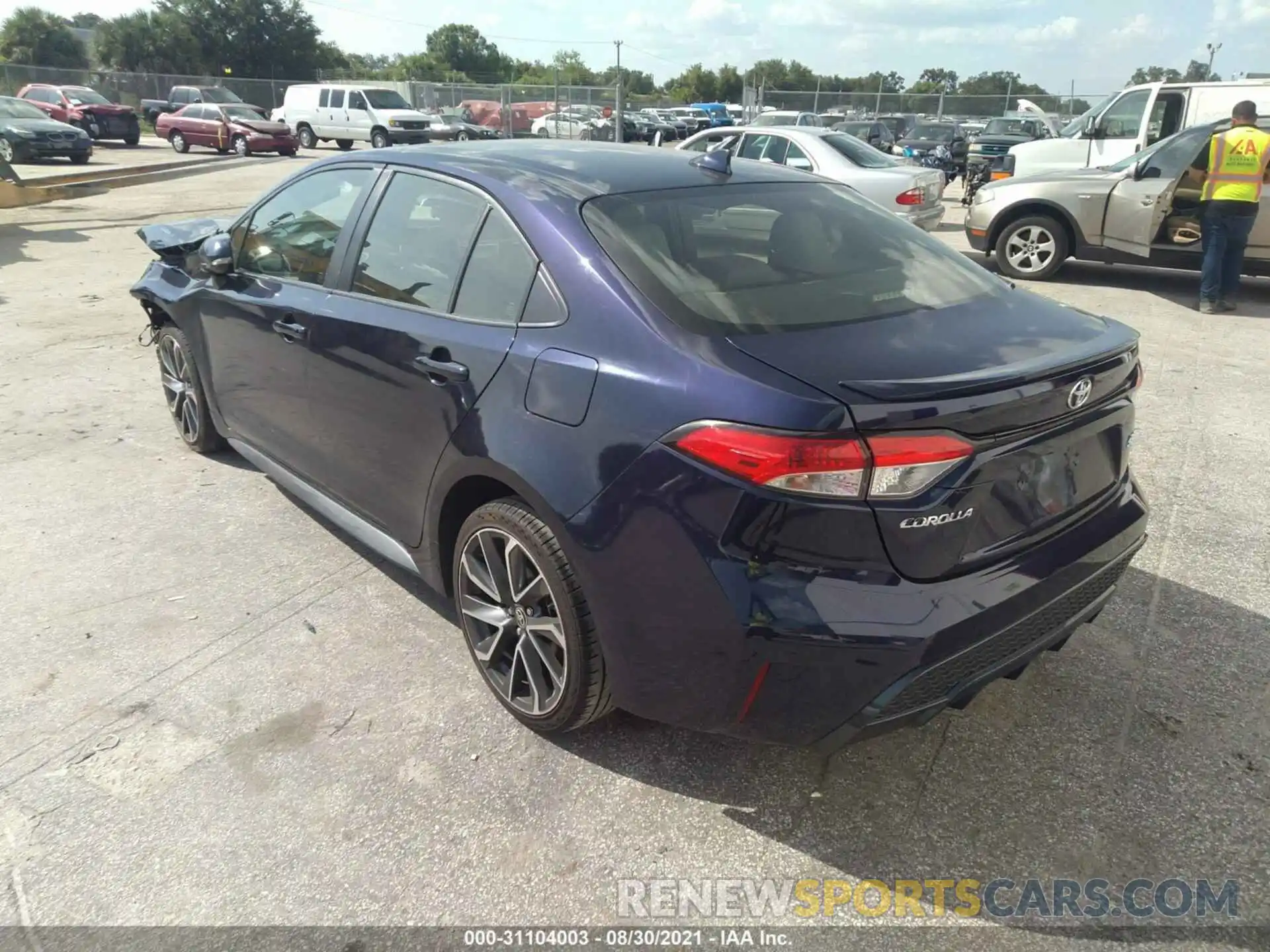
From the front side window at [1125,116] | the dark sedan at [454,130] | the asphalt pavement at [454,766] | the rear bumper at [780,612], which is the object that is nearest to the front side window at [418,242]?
the rear bumper at [780,612]

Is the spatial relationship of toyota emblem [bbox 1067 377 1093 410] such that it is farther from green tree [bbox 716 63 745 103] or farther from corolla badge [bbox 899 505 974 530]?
green tree [bbox 716 63 745 103]

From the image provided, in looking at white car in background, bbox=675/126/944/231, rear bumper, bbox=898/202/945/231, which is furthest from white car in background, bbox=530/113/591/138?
rear bumper, bbox=898/202/945/231

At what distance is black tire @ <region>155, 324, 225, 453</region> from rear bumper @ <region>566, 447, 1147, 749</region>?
3.15 metres

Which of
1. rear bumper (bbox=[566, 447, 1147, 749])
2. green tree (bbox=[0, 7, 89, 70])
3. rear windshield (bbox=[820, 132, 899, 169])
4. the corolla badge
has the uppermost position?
green tree (bbox=[0, 7, 89, 70])

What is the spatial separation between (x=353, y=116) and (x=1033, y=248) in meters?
27.0

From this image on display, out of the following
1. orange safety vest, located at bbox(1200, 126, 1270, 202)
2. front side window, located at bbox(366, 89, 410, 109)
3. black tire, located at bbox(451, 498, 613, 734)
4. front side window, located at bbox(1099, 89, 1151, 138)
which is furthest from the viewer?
front side window, located at bbox(366, 89, 410, 109)

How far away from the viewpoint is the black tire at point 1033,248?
966 cm

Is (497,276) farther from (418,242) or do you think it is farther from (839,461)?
(839,461)

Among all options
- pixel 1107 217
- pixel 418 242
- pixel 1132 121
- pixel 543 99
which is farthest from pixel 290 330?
pixel 543 99

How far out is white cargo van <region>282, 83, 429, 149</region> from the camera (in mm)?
30062

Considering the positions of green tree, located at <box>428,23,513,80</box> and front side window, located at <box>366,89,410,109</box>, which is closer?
front side window, located at <box>366,89,410,109</box>

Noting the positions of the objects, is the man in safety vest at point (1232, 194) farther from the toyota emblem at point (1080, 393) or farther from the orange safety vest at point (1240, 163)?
the toyota emblem at point (1080, 393)

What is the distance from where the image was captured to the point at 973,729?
2781 millimetres

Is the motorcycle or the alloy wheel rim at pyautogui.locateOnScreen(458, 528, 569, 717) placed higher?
the motorcycle
